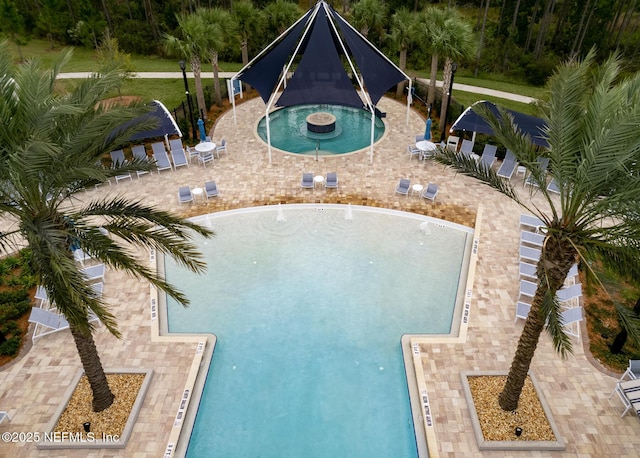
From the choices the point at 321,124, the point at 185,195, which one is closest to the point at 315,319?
the point at 185,195

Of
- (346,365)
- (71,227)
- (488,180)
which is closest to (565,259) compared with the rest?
(488,180)

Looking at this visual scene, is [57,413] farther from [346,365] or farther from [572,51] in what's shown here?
[572,51]

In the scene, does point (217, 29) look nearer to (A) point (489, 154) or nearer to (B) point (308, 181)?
(B) point (308, 181)

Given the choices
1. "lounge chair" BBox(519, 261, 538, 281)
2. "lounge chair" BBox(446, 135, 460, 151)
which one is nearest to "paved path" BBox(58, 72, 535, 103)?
"lounge chair" BBox(446, 135, 460, 151)

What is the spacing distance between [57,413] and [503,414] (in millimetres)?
10407

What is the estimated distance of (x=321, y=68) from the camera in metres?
21.3

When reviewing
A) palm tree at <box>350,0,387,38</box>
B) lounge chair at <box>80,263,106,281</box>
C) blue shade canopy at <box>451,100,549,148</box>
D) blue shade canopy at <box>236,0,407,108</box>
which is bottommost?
lounge chair at <box>80,263,106,281</box>

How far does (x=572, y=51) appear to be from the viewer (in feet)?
119

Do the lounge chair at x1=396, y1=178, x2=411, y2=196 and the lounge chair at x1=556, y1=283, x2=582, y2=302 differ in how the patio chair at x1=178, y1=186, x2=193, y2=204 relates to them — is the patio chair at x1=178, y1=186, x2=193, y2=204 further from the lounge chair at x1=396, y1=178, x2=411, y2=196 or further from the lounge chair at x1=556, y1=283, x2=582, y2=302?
the lounge chair at x1=556, y1=283, x2=582, y2=302

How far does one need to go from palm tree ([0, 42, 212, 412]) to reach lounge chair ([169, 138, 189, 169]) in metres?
11.2

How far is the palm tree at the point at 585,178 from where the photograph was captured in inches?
294

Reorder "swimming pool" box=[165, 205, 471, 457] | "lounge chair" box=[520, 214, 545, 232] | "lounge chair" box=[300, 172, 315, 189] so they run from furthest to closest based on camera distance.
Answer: "lounge chair" box=[300, 172, 315, 189] < "lounge chair" box=[520, 214, 545, 232] < "swimming pool" box=[165, 205, 471, 457]

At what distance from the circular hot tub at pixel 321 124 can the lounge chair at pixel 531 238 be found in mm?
12452

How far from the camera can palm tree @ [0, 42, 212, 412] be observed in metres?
7.54
